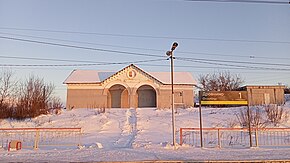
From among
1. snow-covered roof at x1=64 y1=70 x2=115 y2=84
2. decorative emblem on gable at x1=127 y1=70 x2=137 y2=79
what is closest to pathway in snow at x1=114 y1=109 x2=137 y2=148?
decorative emblem on gable at x1=127 y1=70 x2=137 y2=79

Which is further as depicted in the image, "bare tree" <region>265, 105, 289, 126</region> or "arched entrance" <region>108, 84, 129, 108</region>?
"arched entrance" <region>108, 84, 129, 108</region>

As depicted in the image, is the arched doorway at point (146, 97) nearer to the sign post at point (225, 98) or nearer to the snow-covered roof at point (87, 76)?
the snow-covered roof at point (87, 76)

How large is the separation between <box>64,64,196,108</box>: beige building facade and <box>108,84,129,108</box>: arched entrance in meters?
0.34

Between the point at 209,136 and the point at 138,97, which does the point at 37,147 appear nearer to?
the point at 209,136

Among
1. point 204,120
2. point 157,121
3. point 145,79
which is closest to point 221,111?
point 204,120

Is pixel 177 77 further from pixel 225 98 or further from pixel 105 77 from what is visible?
pixel 225 98

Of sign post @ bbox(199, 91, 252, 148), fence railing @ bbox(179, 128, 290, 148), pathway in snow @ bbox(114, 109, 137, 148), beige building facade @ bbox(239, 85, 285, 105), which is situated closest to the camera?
sign post @ bbox(199, 91, 252, 148)

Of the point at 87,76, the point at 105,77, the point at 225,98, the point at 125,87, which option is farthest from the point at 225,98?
the point at 87,76

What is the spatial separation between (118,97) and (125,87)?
385 cm

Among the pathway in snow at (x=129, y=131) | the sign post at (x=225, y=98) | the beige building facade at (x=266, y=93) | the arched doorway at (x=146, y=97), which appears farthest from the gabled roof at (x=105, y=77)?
the sign post at (x=225, y=98)

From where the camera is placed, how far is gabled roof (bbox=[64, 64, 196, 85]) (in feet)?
129

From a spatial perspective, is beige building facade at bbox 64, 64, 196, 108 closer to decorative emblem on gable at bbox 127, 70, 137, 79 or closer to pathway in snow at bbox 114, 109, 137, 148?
decorative emblem on gable at bbox 127, 70, 137, 79

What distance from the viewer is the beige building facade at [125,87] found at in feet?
127

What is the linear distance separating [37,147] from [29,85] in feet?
63.9
